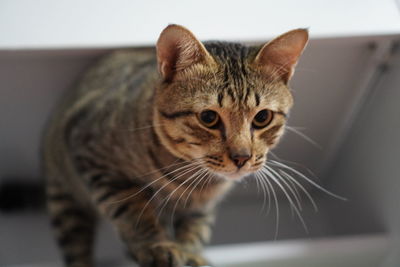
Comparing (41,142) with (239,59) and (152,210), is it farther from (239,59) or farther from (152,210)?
(239,59)

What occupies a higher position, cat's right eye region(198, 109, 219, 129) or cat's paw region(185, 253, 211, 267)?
cat's right eye region(198, 109, 219, 129)

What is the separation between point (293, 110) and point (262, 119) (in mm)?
330

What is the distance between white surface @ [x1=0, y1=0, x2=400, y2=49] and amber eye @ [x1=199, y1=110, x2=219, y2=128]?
9.2 inches

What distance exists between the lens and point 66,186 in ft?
4.03

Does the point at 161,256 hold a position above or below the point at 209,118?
below

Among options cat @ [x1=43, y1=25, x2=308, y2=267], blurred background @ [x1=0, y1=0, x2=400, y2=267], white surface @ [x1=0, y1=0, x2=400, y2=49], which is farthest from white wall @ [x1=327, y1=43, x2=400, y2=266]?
cat @ [x1=43, y1=25, x2=308, y2=267]

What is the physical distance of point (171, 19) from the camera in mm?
1004

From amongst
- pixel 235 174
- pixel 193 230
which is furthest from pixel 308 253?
pixel 235 174

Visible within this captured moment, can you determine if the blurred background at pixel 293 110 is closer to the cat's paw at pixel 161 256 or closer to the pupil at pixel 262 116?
the pupil at pixel 262 116

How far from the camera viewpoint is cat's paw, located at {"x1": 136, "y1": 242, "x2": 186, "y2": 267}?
92 cm

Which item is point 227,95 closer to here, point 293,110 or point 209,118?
point 209,118

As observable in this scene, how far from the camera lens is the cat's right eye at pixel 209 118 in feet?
2.71

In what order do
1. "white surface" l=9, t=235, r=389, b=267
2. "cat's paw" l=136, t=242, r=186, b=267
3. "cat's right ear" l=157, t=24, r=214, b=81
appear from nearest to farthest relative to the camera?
"cat's right ear" l=157, t=24, r=214, b=81 → "cat's paw" l=136, t=242, r=186, b=267 → "white surface" l=9, t=235, r=389, b=267

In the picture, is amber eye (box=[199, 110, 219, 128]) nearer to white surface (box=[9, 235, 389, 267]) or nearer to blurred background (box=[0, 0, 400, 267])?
blurred background (box=[0, 0, 400, 267])
